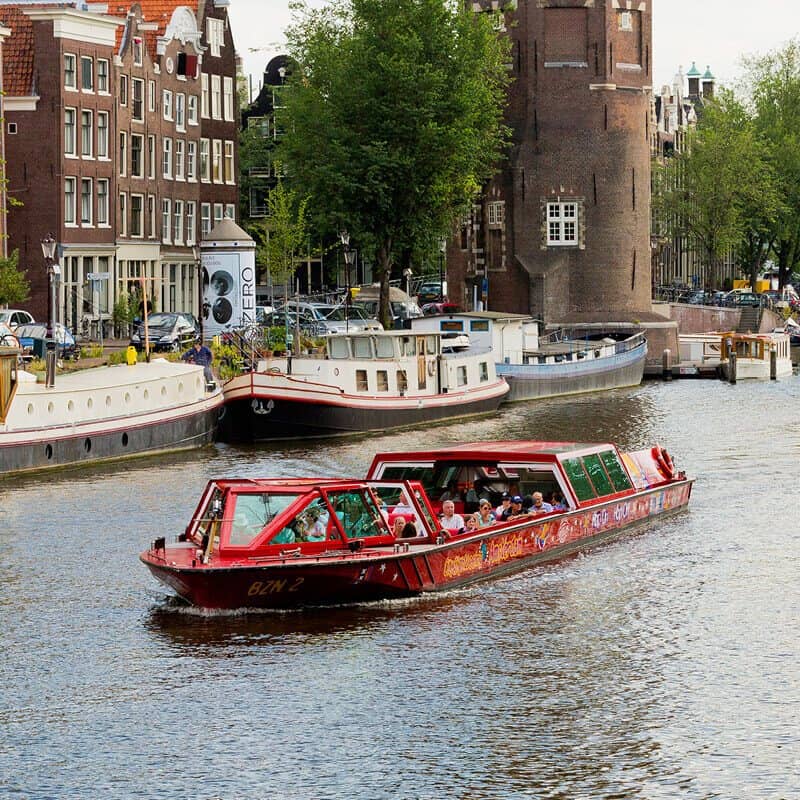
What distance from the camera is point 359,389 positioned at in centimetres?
5219

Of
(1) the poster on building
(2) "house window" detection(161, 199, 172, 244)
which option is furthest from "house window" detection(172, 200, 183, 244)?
(1) the poster on building

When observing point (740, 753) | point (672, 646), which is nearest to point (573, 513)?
point (672, 646)

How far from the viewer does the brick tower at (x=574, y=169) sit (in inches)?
3228

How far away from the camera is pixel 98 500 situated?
37.1m

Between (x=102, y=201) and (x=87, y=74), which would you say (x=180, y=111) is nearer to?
(x=102, y=201)

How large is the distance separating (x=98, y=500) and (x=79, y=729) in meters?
16.7

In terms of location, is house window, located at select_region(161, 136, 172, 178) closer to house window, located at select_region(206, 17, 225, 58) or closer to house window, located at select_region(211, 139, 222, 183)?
house window, located at select_region(211, 139, 222, 183)

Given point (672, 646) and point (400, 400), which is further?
point (400, 400)

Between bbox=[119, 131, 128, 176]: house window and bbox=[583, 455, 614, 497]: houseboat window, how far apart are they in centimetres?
4715

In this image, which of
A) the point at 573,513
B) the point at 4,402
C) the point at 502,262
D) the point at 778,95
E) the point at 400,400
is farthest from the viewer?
the point at 778,95

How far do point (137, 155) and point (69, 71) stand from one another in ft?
23.2

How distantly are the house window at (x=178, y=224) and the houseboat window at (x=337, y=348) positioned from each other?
31.6 metres

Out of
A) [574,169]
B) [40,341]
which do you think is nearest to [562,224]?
[574,169]

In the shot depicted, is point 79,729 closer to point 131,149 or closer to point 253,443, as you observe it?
point 253,443
